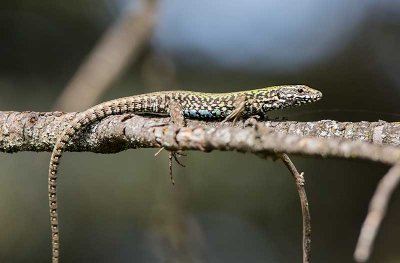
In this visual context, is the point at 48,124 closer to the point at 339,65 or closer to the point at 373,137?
the point at 373,137

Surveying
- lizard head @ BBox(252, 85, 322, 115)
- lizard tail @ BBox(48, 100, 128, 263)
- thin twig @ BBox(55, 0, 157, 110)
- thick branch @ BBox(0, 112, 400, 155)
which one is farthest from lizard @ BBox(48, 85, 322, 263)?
thin twig @ BBox(55, 0, 157, 110)

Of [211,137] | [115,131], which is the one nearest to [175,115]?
[115,131]

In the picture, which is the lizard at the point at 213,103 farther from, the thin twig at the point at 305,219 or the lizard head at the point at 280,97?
the thin twig at the point at 305,219

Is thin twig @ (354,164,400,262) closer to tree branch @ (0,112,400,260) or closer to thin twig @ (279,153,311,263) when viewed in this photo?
tree branch @ (0,112,400,260)

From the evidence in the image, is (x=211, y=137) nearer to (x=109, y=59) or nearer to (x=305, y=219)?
(x=305, y=219)

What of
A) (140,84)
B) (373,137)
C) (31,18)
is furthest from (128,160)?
(373,137)

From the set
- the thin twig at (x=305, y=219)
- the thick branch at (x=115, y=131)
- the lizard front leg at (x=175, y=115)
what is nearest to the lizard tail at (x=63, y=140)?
the thick branch at (x=115, y=131)
